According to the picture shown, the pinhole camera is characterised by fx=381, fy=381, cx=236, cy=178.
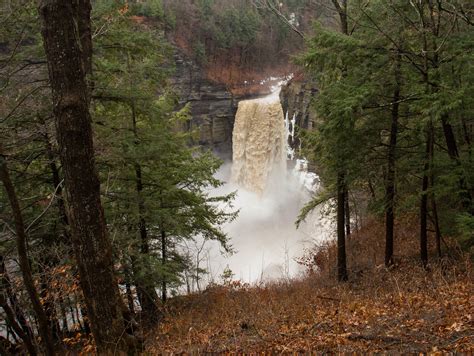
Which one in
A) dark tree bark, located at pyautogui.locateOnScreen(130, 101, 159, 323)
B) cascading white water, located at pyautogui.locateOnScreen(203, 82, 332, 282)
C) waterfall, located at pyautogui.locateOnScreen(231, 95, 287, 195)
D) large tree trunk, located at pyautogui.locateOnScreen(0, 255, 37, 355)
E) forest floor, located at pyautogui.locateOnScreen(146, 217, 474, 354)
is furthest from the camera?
waterfall, located at pyautogui.locateOnScreen(231, 95, 287, 195)

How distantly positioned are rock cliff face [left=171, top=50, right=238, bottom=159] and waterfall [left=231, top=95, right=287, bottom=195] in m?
5.48

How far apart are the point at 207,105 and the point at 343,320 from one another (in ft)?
111

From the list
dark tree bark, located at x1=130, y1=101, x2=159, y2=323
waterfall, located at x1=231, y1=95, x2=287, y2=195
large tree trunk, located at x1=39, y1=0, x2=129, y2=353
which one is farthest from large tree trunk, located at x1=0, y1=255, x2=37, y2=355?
waterfall, located at x1=231, y1=95, x2=287, y2=195

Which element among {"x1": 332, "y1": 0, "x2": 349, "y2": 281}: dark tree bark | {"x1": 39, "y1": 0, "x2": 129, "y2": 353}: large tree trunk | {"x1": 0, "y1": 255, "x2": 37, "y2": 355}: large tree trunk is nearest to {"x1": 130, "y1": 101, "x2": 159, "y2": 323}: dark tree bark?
{"x1": 0, "y1": 255, "x2": 37, "y2": 355}: large tree trunk

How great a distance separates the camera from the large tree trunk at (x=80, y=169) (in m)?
2.72

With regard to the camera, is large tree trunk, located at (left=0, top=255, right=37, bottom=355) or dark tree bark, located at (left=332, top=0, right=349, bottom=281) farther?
dark tree bark, located at (left=332, top=0, right=349, bottom=281)

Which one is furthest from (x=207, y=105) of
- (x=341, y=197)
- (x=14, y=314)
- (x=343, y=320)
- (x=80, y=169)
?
(x=80, y=169)

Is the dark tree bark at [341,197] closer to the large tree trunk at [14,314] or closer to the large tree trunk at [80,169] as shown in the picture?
the large tree trunk at [80,169]

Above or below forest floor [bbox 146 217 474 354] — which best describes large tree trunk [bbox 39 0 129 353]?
above

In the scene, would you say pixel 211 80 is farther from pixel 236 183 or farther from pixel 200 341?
pixel 200 341

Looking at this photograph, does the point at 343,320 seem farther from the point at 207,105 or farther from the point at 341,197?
the point at 207,105

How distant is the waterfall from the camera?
30688mm

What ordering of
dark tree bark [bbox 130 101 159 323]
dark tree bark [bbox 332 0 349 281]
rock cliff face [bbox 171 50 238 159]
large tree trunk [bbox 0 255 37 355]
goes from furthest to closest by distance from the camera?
rock cliff face [bbox 171 50 238 159], dark tree bark [bbox 332 0 349 281], dark tree bark [bbox 130 101 159 323], large tree trunk [bbox 0 255 37 355]

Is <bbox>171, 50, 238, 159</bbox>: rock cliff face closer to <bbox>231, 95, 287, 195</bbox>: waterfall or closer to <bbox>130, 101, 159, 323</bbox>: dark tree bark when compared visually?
<bbox>231, 95, 287, 195</bbox>: waterfall
